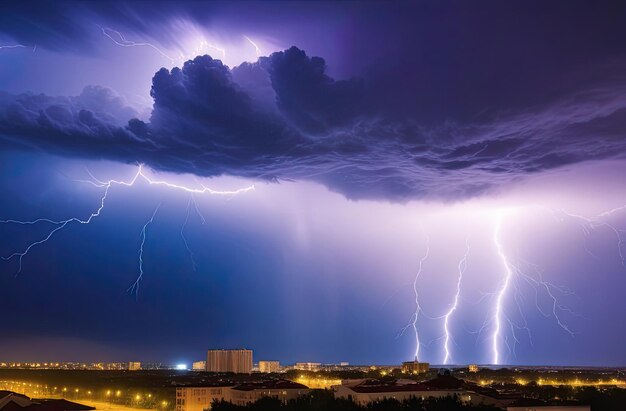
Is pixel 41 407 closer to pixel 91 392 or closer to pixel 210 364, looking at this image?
pixel 91 392

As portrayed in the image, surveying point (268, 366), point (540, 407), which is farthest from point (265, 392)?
point (268, 366)

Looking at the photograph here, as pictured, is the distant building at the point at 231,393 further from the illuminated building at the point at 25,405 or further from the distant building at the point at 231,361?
the distant building at the point at 231,361

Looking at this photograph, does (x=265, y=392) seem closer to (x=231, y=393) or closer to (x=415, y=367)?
(x=231, y=393)

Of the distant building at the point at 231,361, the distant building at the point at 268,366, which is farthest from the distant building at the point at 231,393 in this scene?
the distant building at the point at 268,366

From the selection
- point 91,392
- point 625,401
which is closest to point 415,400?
point 625,401

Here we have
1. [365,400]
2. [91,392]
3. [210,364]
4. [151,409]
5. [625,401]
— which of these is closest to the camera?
[365,400]

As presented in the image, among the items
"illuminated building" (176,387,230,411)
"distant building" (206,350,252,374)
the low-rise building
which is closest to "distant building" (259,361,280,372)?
"distant building" (206,350,252,374)

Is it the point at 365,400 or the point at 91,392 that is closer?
the point at 365,400
